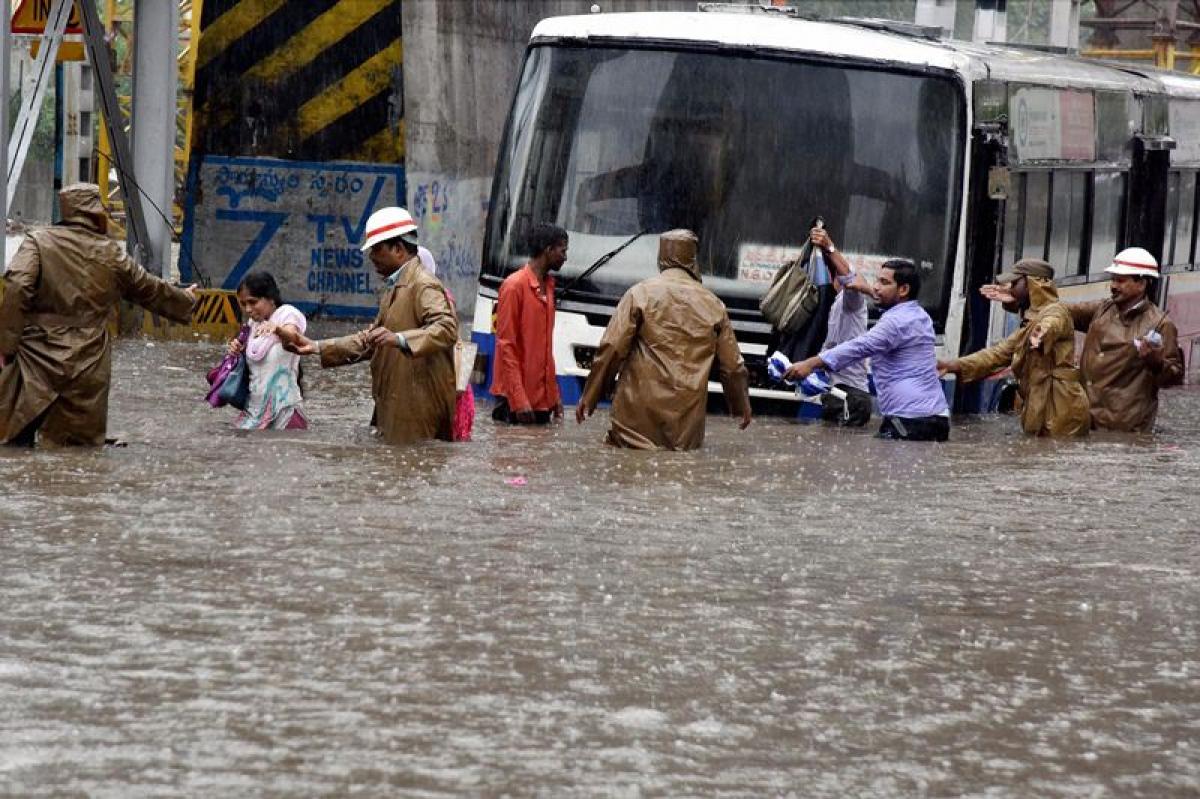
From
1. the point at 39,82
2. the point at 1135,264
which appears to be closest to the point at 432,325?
the point at 1135,264

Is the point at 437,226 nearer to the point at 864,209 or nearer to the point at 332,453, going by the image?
the point at 864,209

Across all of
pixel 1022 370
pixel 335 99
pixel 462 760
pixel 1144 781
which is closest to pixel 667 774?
pixel 462 760

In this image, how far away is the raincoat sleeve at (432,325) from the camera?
1149cm

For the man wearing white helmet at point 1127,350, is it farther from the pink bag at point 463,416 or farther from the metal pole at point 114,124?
the metal pole at point 114,124

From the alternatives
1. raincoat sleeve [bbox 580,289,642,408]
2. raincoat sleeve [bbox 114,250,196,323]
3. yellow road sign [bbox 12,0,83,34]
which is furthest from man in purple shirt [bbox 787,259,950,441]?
yellow road sign [bbox 12,0,83,34]

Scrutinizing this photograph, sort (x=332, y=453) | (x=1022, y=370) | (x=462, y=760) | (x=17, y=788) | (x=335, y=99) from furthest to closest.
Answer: (x=335, y=99) → (x=1022, y=370) → (x=332, y=453) → (x=462, y=760) → (x=17, y=788)

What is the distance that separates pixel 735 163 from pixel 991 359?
6.78 ft

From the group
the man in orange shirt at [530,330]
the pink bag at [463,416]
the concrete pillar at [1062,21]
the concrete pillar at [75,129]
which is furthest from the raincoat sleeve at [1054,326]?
the concrete pillar at [75,129]

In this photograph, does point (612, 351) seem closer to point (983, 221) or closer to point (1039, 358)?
point (1039, 358)

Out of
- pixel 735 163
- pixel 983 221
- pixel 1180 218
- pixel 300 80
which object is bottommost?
pixel 983 221

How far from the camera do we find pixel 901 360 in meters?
13.8

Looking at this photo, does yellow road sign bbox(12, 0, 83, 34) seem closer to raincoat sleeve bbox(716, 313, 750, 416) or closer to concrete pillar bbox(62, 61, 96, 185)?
raincoat sleeve bbox(716, 313, 750, 416)

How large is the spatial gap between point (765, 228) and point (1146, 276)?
92.7 inches

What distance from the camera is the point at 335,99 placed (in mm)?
21500
